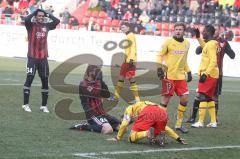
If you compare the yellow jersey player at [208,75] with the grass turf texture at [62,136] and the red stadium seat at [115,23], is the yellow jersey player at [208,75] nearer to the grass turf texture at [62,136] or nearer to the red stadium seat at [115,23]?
the grass turf texture at [62,136]

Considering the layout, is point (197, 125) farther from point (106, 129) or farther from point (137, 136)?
point (137, 136)

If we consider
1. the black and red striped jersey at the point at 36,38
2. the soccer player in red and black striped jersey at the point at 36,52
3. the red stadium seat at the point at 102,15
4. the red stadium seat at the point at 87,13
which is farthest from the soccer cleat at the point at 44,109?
the red stadium seat at the point at 87,13

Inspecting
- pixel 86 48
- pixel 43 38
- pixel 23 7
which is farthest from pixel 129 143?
pixel 23 7

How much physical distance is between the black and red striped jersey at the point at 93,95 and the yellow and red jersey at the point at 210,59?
2231 millimetres

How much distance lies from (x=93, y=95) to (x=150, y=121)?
1.75 metres

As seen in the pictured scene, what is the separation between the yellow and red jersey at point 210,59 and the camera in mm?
13922

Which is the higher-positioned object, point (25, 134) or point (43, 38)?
point (43, 38)

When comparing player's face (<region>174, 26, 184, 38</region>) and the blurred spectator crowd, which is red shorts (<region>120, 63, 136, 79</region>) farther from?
the blurred spectator crowd

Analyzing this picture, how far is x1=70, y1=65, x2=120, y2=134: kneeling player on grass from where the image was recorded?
12.6 meters

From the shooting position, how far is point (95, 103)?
13.0 m

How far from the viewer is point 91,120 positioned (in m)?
12.8

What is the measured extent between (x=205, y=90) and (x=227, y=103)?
16.2 ft

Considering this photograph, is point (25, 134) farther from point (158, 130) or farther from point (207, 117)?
point (207, 117)

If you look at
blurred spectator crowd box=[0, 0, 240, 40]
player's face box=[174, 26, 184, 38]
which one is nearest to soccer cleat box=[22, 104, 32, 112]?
player's face box=[174, 26, 184, 38]
